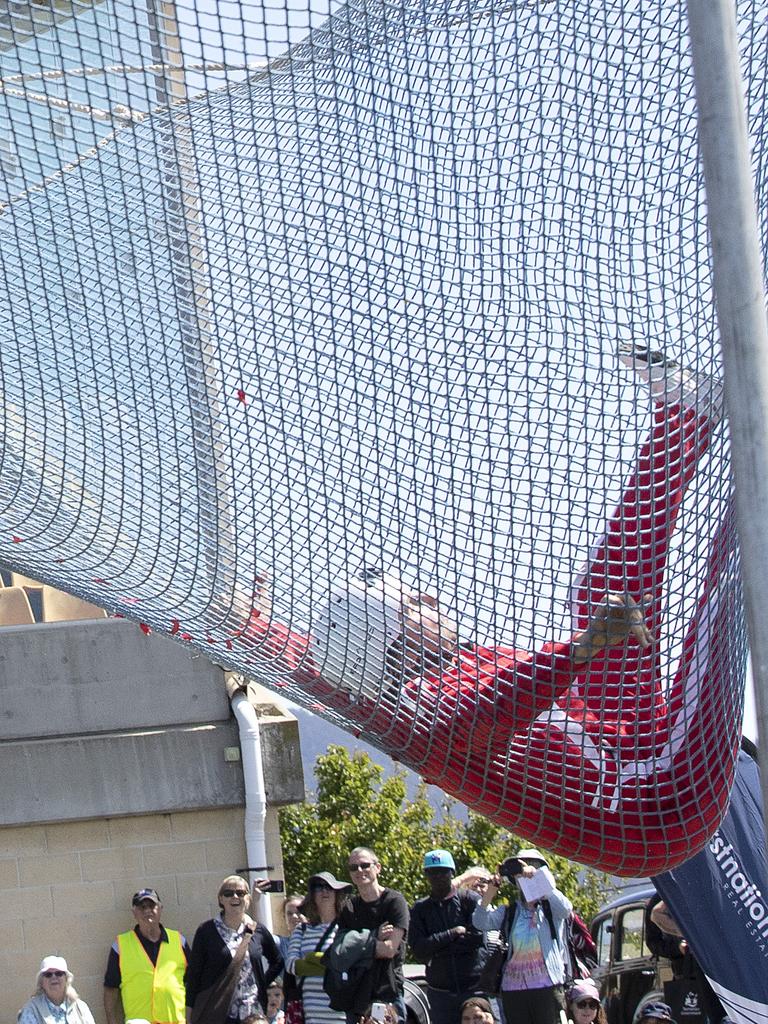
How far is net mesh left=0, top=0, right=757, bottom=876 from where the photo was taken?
432 cm

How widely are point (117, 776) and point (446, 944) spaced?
261 centimetres

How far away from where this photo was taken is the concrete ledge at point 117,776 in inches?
356

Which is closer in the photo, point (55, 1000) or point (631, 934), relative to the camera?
point (55, 1000)

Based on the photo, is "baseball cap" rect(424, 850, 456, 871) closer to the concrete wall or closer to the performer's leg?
the concrete wall

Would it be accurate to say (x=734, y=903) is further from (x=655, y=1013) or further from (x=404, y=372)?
(x=404, y=372)

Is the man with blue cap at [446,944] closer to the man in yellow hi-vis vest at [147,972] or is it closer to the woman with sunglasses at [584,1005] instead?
the woman with sunglasses at [584,1005]

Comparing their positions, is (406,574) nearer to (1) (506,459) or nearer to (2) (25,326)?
(1) (506,459)

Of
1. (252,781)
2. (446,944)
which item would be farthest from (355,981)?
(252,781)

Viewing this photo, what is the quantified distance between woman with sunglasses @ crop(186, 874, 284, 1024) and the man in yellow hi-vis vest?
0.28 m

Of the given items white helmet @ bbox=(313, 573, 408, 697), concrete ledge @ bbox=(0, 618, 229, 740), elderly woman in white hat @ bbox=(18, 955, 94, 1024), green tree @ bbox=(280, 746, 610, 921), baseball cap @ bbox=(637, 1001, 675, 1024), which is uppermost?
white helmet @ bbox=(313, 573, 408, 697)

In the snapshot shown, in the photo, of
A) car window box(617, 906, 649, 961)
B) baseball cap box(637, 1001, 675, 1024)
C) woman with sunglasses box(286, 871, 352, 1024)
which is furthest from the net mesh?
car window box(617, 906, 649, 961)

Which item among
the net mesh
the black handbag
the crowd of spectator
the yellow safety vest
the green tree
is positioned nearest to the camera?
the net mesh

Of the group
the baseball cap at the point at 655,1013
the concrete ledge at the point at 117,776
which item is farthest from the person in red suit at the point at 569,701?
the concrete ledge at the point at 117,776

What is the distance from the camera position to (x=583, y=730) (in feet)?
15.3
